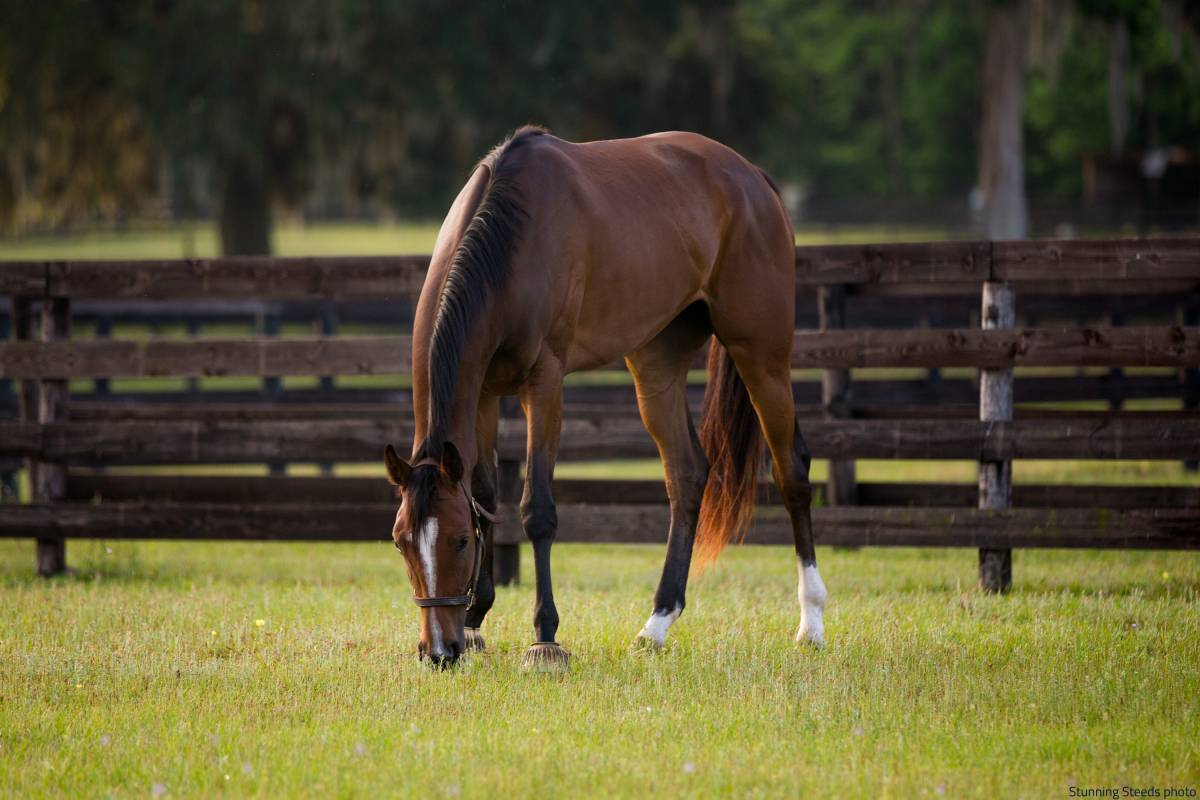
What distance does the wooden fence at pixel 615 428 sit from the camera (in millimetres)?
7164

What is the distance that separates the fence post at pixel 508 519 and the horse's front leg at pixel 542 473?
1.99 m

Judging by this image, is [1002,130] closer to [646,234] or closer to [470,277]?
[646,234]

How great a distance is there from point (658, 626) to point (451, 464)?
1433 mm

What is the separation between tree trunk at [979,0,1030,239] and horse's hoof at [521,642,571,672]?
71.1ft

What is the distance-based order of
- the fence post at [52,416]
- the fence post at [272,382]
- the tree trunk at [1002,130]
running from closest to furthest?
the fence post at [52,416], the fence post at [272,382], the tree trunk at [1002,130]

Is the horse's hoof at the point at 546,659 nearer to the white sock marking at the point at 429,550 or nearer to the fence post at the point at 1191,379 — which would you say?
the white sock marking at the point at 429,550

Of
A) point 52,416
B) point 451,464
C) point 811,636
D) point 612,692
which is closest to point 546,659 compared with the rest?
point 612,692

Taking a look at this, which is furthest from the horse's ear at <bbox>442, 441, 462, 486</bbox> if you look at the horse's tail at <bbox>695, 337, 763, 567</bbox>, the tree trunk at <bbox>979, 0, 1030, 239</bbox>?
the tree trunk at <bbox>979, 0, 1030, 239</bbox>

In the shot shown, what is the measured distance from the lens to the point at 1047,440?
7.17 m

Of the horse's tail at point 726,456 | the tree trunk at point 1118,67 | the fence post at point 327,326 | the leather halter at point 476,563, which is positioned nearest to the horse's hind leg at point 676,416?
the horse's tail at point 726,456

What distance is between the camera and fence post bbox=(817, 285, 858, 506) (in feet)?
27.4

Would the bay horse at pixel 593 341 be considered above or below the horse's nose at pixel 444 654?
above

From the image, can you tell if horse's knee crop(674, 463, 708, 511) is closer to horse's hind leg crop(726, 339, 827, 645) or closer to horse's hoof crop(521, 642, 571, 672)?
horse's hind leg crop(726, 339, 827, 645)

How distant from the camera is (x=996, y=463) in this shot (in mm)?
7312
